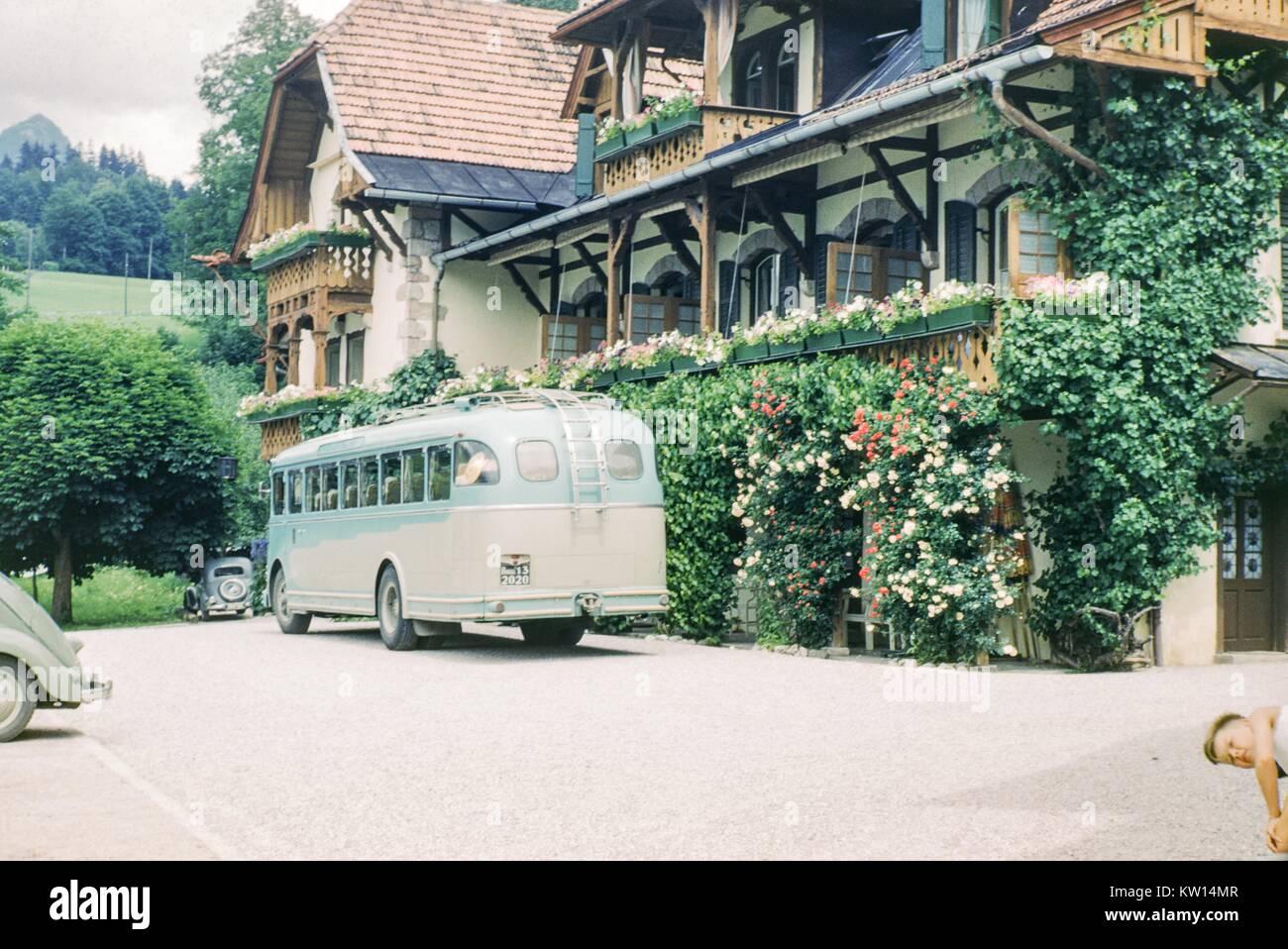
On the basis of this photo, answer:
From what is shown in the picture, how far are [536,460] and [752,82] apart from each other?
30.6ft

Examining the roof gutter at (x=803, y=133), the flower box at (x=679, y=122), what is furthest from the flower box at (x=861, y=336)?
the flower box at (x=679, y=122)

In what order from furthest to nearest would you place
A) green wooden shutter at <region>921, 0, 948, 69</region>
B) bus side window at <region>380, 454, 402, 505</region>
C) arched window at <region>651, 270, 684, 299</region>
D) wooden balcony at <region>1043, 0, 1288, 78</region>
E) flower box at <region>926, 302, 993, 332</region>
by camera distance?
1. arched window at <region>651, 270, 684, 299</region>
2. bus side window at <region>380, 454, 402, 505</region>
3. green wooden shutter at <region>921, 0, 948, 69</region>
4. flower box at <region>926, 302, 993, 332</region>
5. wooden balcony at <region>1043, 0, 1288, 78</region>

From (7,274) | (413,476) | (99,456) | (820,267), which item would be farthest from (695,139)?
(7,274)

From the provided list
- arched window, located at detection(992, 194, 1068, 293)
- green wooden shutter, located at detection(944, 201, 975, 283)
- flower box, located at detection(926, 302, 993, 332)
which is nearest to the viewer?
flower box, located at detection(926, 302, 993, 332)

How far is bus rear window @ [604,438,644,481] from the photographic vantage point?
19.5 metres

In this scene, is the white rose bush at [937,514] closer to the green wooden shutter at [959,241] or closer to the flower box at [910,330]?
the flower box at [910,330]

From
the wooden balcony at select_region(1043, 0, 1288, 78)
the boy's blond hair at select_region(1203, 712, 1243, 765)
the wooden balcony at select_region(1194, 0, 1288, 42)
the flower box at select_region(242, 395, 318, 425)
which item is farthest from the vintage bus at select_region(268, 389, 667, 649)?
the boy's blond hair at select_region(1203, 712, 1243, 765)

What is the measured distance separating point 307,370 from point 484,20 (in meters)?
8.73

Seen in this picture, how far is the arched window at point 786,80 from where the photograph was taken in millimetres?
24812

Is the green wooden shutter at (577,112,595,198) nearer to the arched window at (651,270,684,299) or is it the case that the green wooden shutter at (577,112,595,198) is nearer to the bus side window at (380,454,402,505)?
the arched window at (651,270,684,299)

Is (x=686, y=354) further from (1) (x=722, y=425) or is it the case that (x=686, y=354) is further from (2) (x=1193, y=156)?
(2) (x=1193, y=156)

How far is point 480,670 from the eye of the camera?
1744cm

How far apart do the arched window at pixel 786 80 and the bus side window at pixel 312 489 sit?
8481 mm

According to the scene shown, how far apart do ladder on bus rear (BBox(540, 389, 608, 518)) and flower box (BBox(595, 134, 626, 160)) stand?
760cm
